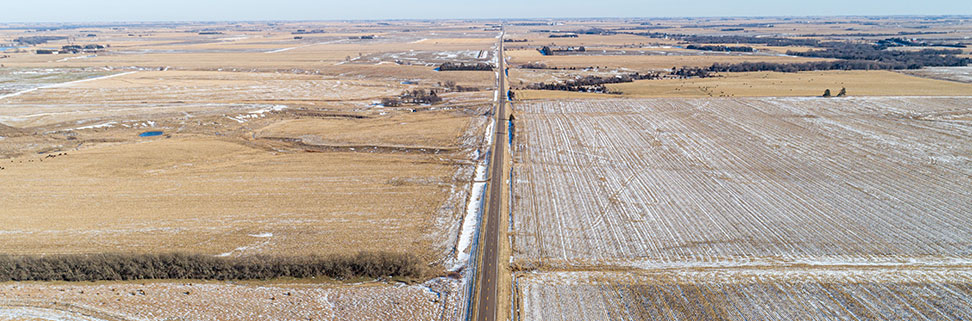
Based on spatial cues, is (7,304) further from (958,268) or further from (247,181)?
(958,268)

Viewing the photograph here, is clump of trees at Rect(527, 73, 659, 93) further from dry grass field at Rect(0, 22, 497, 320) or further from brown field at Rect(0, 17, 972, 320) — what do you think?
dry grass field at Rect(0, 22, 497, 320)

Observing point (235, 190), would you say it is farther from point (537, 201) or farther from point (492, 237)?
point (537, 201)

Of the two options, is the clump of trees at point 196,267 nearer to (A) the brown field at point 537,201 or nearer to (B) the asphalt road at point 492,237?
(A) the brown field at point 537,201

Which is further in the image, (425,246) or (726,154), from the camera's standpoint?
(726,154)

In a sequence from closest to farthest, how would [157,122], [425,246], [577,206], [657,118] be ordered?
[425,246], [577,206], [157,122], [657,118]

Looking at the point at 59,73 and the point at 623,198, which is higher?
the point at 59,73

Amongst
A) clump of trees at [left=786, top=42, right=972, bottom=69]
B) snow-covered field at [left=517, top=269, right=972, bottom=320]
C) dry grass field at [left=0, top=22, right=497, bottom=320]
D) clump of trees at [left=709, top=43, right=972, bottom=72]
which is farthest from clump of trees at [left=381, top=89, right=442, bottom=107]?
clump of trees at [left=786, top=42, right=972, bottom=69]

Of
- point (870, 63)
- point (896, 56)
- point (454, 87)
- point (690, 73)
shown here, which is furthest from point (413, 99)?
point (896, 56)

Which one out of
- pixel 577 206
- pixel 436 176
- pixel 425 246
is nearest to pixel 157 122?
pixel 436 176

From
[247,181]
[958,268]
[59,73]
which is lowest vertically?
[958,268]
